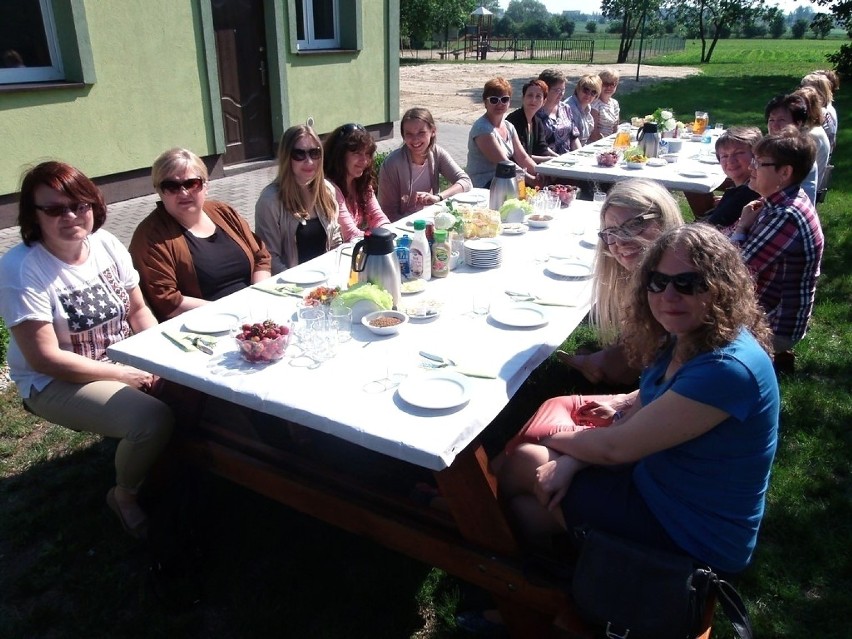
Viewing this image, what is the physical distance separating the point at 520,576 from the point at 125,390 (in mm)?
1543

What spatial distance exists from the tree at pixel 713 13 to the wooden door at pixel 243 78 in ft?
93.5

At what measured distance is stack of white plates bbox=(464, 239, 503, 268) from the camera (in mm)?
3033

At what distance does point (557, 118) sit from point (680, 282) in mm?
5371

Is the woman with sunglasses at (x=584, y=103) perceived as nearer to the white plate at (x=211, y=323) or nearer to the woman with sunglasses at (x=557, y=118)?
the woman with sunglasses at (x=557, y=118)

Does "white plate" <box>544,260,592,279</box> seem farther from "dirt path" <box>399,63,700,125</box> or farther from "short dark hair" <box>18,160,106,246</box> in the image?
"dirt path" <box>399,63,700,125</box>

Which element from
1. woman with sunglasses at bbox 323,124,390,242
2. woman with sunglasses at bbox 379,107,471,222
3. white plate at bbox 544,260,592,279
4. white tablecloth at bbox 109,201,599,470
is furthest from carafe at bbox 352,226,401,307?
woman with sunglasses at bbox 379,107,471,222

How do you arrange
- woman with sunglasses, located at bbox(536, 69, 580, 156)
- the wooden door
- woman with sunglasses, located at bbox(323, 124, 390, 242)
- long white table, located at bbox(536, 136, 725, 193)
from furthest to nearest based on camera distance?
the wooden door
woman with sunglasses, located at bbox(536, 69, 580, 156)
long white table, located at bbox(536, 136, 725, 193)
woman with sunglasses, located at bbox(323, 124, 390, 242)

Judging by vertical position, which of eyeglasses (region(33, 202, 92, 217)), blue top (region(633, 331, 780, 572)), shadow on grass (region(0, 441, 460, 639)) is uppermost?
eyeglasses (region(33, 202, 92, 217))

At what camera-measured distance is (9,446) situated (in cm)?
300

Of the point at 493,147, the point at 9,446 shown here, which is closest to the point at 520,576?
the point at 9,446

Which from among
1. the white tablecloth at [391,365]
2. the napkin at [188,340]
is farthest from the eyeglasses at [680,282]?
the napkin at [188,340]

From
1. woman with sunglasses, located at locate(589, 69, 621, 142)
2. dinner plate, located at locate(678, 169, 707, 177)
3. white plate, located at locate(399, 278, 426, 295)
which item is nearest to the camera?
white plate, located at locate(399, 278, 426, 295)

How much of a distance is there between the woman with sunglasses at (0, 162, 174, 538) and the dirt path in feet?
36.6

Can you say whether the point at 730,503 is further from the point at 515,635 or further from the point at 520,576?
the point at 515,635
